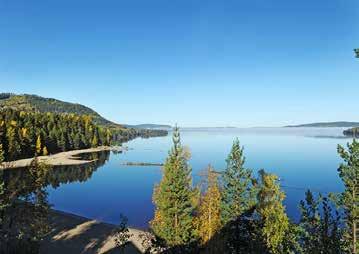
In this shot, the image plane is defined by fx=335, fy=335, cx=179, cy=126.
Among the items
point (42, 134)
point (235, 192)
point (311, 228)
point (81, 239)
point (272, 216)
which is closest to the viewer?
point (311, 228)

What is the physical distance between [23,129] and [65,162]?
19.8m

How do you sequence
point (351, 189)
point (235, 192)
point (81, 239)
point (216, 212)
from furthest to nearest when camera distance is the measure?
point (81, 239) < point (235, 192) < point (216, 212) < point (351, 189)

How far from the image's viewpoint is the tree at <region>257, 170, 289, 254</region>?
87.1 feet

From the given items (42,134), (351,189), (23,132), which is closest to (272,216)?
(351,189)

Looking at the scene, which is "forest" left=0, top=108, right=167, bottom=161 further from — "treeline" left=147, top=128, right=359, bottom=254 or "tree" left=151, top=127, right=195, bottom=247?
"treeline" left=147, top=128, right=359, bottom=254

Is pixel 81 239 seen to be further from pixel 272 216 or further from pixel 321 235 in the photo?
pixel 321 235

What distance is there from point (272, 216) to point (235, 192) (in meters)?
10.8

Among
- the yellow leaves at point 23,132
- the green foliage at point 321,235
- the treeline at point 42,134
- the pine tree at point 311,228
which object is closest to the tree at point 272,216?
the pine tree at point 311,228

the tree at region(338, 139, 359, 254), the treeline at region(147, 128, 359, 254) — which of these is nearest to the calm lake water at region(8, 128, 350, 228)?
the treeline at region(147, 128, 359, 254)

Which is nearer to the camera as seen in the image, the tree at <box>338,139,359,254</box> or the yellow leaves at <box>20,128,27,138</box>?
the tree at <box>338,139,359,254</box>

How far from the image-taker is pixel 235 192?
127 feet

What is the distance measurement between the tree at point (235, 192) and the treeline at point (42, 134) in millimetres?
93335

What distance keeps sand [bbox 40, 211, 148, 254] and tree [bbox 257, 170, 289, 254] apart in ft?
57.2

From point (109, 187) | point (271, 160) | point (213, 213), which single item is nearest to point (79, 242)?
point (213, 213)
